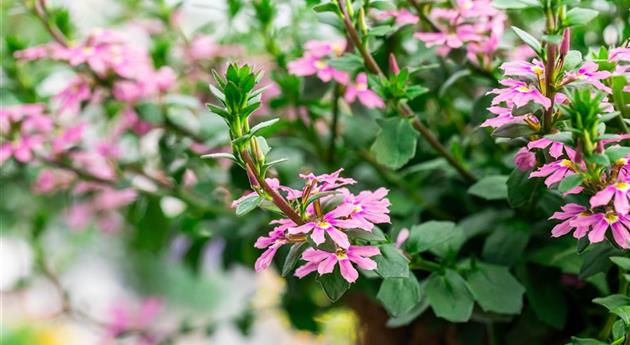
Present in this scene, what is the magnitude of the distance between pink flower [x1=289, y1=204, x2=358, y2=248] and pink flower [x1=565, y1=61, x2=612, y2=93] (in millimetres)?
126

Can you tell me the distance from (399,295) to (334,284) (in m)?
0.06

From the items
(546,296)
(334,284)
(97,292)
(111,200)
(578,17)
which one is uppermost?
(578,17)

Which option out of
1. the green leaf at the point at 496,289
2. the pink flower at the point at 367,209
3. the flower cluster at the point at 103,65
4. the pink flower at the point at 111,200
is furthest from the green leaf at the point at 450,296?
the pink flower at the point at 111,200

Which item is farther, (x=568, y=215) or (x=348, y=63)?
(x=348, y=63)

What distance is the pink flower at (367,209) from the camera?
0.35 meters

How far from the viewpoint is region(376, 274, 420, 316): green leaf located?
1.32 feet

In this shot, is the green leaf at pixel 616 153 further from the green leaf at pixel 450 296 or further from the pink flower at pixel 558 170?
the green leaf at pixel 450 296

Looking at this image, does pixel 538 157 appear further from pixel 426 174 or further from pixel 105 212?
pixel 105 212

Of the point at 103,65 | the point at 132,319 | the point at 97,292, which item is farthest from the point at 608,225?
the point at 97,292

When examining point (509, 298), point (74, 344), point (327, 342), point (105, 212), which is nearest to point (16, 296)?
point (74, 344)

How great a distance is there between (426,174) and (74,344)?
3.08ft

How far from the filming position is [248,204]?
1.13 feet

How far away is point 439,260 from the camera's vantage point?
48 cm

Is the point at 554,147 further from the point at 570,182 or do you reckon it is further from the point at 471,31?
the point at 471,31
